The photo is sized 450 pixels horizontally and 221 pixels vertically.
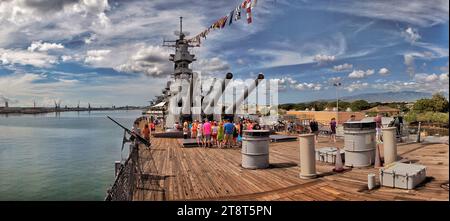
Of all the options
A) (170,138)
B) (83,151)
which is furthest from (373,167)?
(83,151)

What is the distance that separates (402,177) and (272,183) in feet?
7.79

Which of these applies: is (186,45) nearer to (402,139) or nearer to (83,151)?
(83,151)

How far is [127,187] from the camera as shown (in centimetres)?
504

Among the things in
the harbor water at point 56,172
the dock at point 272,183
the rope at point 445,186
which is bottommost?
the harbor water at point 56,172

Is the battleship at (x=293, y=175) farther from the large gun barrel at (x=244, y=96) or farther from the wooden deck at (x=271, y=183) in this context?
the large gun barrel at (x=244, y=96)

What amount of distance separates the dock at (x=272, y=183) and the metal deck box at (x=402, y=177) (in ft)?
0.37

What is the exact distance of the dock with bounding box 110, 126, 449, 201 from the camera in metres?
5.11

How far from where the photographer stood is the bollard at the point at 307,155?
6.23 meters

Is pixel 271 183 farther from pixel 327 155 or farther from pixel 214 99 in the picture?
pixel 214 99

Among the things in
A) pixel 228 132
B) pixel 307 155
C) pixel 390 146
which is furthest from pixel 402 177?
pixel 228 132

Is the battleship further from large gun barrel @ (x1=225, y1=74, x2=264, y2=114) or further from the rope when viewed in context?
large gun barrel @ (x1=225, y1=74, x2=264, y2=114)

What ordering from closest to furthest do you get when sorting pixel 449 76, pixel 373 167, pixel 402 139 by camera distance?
1. pixel 449 76
2. pixel 373 167
3. pixel 402 139

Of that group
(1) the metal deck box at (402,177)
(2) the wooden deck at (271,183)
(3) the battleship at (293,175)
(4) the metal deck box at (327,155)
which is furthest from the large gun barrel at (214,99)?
(1) the metal deck box at (402,177)
